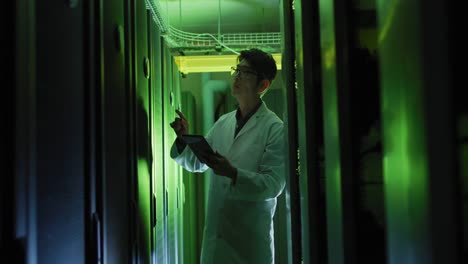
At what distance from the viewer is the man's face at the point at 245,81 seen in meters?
2.61

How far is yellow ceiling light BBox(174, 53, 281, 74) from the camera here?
3594 millimetres

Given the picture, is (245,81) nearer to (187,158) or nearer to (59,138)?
(187,158)

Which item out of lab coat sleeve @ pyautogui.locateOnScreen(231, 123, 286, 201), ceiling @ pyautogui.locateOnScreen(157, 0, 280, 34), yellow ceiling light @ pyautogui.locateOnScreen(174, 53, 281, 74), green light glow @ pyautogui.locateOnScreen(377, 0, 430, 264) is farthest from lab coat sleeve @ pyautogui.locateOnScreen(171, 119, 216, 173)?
green light glow @ pyautogui.locateOnScreen(377, 0, 430, 264)

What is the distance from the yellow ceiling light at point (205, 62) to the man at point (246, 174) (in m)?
0.99

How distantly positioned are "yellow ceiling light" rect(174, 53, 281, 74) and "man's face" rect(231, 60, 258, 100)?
3.23 feet

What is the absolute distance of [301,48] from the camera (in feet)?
4.39

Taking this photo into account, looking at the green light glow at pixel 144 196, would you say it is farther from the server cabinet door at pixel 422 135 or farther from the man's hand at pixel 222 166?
the server cabinet door at pixel 422 135

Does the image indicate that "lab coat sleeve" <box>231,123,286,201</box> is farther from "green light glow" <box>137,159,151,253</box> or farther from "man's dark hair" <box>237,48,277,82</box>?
"green light glow" <box>137,159,151,253</box>

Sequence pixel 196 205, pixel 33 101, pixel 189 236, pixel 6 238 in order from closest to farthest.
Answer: pixel 6 238
pixel 33 101
pixel 189 236
pixel 196 205

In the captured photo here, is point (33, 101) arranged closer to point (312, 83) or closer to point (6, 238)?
point (6, 238)

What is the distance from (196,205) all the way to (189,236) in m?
0.41

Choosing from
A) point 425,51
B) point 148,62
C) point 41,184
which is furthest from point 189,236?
point 425,51

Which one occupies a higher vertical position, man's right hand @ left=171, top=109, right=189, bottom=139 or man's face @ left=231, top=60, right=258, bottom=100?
man's face @ left=231, top=60, right=258, bottom=100

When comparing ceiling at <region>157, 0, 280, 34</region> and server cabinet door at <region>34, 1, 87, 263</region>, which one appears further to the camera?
ceiling at <region>157, 0, 280, 34</region>
